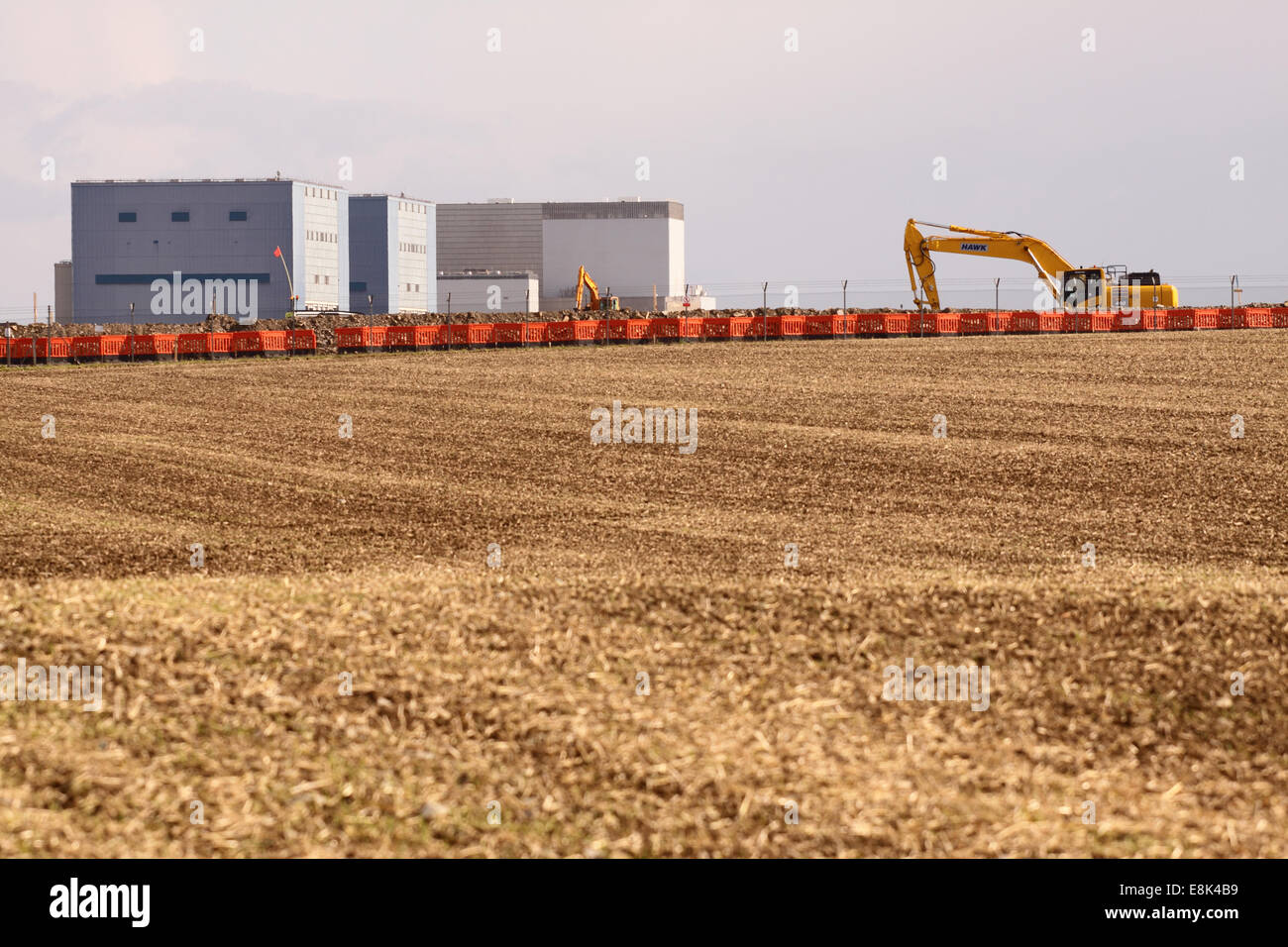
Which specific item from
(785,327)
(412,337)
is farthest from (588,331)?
(785,327)

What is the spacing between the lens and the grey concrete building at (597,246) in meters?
109

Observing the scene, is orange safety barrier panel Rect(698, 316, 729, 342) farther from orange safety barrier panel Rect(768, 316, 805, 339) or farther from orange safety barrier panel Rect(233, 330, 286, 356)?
orange safety barrier panel Rect(233, 330, 286, 356)

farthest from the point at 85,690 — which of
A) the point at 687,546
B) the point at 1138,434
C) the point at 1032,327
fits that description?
the point at 1032,327

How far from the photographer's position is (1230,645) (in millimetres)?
9680

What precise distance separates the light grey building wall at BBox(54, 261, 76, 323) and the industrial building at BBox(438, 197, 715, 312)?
30.7 meters

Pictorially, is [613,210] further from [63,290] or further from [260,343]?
[260,343]

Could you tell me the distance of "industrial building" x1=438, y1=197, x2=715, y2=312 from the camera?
109 meters

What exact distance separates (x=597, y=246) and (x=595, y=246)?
17cm

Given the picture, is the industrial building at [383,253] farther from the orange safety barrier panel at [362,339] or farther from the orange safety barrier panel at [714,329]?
the orange safety barrier panel at [714,329]

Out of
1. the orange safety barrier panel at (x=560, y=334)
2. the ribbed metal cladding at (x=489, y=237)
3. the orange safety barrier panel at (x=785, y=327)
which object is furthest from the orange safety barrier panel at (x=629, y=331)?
the ribbed metal cladding at (x=489, y=237)

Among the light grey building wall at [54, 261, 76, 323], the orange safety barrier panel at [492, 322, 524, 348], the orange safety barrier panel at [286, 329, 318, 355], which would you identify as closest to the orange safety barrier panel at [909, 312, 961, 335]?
the orange safety barrier panel at [492, 322, 524, 348]

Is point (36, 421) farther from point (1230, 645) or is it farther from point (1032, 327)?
point (1032, 327)

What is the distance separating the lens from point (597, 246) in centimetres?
11088

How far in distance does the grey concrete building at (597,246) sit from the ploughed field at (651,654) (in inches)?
3433
